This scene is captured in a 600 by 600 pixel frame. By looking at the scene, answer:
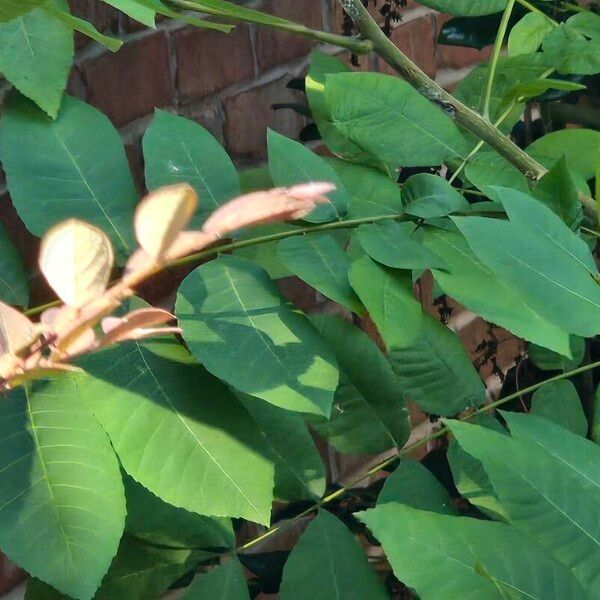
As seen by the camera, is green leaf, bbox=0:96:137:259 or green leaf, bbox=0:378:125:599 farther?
green leaf, bbox=0:96:137:259

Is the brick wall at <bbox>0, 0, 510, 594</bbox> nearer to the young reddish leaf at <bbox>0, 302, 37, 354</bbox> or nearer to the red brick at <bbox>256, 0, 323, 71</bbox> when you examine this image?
the red brick at <bbox>256, 0, 323, 71</bbox>

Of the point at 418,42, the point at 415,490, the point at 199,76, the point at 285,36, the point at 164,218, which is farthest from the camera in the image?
the point at 418,42

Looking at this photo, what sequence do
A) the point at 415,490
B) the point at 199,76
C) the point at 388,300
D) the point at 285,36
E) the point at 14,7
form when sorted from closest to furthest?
the point at 14,7 → the point at 388,300 → the point at 415,490 → the point at 199,76 → the point at 285,36

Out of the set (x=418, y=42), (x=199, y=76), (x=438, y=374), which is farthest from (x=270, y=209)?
(x=418, y=42)

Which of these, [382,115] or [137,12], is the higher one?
[137,12]

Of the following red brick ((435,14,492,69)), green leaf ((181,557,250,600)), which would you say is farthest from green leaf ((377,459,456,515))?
red brick ((435,14,492,69))

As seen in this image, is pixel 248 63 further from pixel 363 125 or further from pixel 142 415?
pixel 142 415

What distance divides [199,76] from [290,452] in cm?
49

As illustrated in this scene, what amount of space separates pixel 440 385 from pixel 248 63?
0.50m

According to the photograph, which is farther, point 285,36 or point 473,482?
point 285,36

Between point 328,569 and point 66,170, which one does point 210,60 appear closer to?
point 66,170

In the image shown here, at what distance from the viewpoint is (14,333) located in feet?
0.81

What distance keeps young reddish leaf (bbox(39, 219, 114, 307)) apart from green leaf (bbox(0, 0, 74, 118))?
17.0 inches

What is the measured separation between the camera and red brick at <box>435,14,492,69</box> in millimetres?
1388
